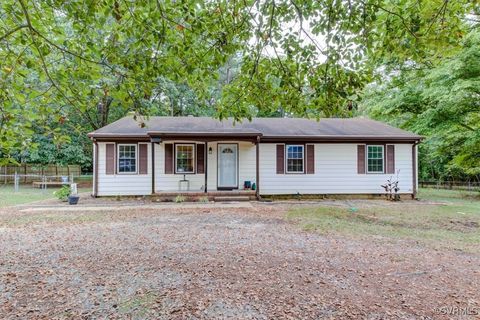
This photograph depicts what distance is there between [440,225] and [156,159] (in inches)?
392

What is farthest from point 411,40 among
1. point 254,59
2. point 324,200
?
point 324,200

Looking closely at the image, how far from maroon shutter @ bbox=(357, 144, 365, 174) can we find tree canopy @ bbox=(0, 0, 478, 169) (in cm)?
930

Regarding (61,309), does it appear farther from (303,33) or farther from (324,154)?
(324,154)

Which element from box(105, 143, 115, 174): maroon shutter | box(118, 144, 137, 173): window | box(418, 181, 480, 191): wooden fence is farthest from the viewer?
box(418, 181, 480, 191): wooden fence

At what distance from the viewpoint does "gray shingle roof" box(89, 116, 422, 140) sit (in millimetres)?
11547

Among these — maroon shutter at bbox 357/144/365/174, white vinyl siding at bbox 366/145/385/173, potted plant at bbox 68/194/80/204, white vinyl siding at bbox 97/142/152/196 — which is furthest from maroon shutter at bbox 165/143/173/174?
white vinyl siding at bbox 366/145/385/173

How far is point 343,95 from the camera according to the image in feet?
11.6

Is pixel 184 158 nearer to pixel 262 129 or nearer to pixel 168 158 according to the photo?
pixel 168 158

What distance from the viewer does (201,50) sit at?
3662 mm

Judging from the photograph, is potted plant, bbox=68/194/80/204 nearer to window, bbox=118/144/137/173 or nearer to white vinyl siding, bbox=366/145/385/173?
window, bbox=118/144/137/173

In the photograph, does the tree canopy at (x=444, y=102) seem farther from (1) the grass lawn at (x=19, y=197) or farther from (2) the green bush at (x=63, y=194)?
(1) the grass lawn at (x=19, y=197)

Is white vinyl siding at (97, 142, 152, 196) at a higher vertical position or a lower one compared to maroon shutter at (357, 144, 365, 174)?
lower

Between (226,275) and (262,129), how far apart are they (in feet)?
32.4

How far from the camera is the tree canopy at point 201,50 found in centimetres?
306
